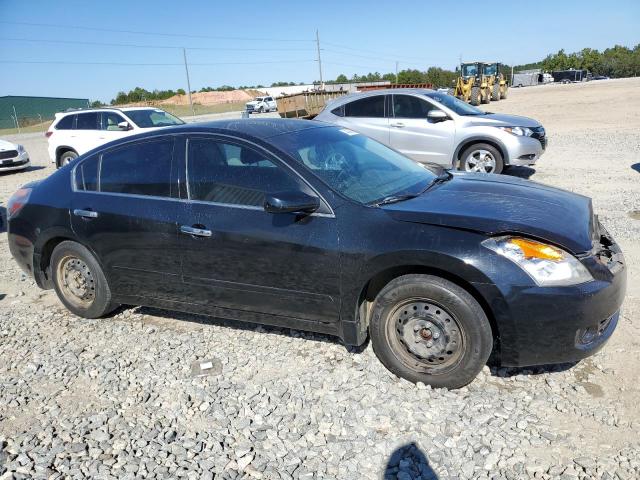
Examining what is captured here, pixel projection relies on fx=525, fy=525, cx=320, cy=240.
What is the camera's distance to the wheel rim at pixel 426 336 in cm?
322

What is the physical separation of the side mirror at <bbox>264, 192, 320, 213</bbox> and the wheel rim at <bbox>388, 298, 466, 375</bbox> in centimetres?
85

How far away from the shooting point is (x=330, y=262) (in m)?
3.41

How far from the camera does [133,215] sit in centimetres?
410

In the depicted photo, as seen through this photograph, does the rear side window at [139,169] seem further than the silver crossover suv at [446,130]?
No

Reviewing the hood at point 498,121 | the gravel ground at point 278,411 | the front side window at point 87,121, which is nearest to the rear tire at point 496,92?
the hood at point 498,121

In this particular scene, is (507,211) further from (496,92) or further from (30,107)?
(30,107)

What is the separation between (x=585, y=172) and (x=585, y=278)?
310 inches

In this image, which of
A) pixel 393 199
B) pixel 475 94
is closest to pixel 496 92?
pixel 475 94

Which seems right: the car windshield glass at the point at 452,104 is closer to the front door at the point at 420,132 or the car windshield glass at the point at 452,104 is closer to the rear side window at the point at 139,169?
the front door at the point at 420,132

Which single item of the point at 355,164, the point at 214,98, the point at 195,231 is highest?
the point at 214,98

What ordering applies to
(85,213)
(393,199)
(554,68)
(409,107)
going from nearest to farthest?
(393,199), (85,213), (409,107), (554,68)

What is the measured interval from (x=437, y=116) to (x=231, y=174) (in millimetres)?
6451

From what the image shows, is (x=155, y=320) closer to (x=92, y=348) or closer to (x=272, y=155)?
(x=92, y=348)

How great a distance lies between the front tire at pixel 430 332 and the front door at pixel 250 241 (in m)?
0.36
